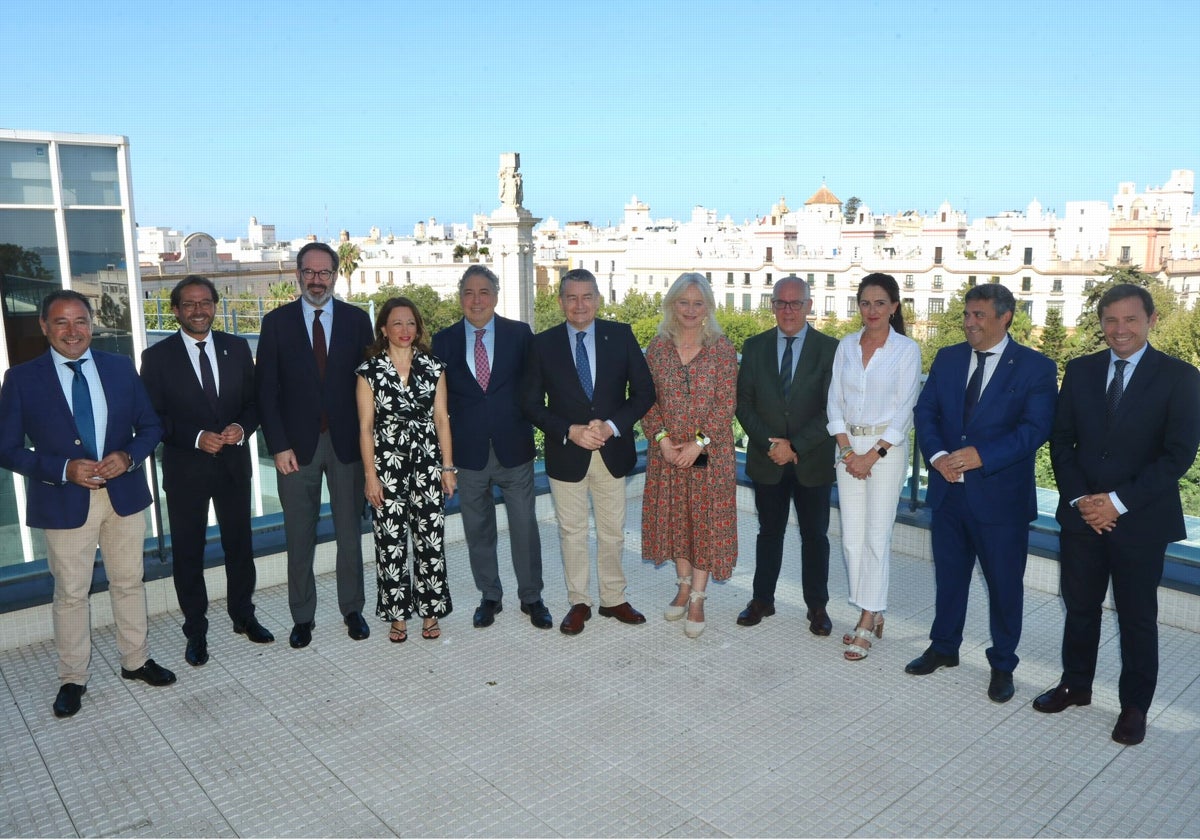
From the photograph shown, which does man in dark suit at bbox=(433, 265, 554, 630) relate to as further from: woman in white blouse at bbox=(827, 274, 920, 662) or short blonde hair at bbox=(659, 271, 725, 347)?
woman in white blouse at bbox=(827, 274, 920, 662)

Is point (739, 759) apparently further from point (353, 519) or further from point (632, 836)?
point (353, 519)

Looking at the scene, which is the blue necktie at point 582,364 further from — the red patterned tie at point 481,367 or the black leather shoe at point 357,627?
the black leather shoe at point 357,627

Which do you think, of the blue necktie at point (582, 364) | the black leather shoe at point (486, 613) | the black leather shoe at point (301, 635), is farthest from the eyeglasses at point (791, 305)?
the black leather shoe at point (301, 635)

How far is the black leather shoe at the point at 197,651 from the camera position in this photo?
3.39 m

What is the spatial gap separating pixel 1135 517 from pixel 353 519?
2.81 m

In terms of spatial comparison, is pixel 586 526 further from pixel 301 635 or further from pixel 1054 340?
pixel 1054 340

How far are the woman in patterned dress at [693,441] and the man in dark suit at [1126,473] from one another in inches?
47.9

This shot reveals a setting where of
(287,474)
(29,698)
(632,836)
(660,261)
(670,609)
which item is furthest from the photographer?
(660,261)

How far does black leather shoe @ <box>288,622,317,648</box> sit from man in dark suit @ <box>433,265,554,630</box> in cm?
67

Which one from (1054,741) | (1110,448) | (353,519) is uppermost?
(1110,448)

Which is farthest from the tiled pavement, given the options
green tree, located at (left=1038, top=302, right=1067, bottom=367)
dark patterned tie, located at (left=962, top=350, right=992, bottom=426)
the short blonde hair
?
green tree, located at (left=1038, top=302, right=1067, bottom=367)

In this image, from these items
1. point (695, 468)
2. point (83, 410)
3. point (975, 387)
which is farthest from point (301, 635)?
point (975, 387)

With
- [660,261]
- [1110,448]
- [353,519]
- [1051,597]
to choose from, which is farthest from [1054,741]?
[660,261]

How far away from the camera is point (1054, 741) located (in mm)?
2818
